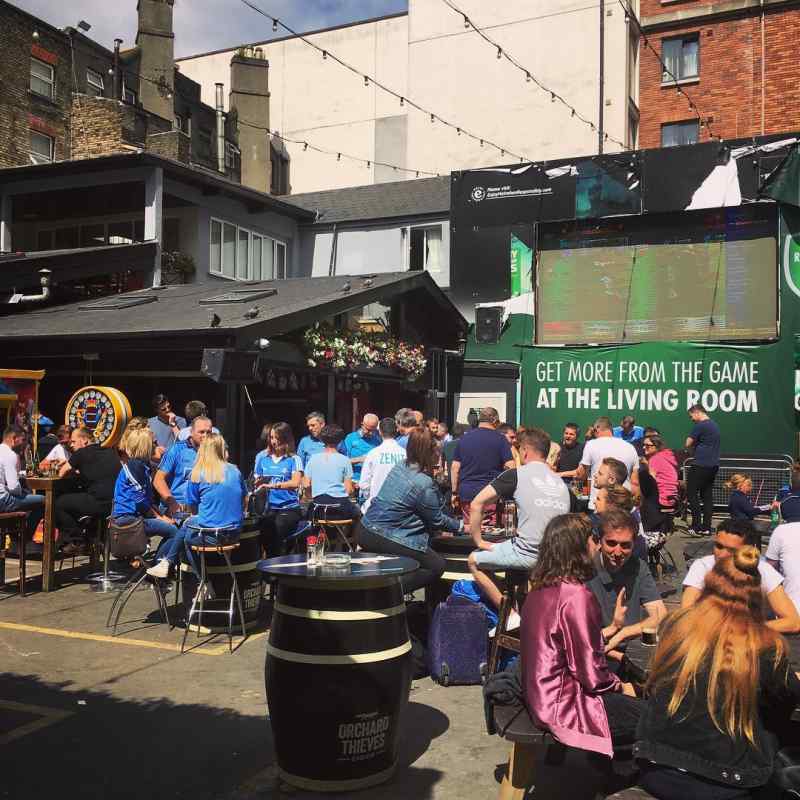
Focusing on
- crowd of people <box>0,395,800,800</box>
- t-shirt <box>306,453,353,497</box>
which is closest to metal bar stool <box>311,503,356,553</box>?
crowd of people <box>0,395,800,800</box>

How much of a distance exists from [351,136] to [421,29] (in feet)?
18.3

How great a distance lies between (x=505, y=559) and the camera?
621 cm

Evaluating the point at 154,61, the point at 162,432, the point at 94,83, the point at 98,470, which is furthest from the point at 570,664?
the point at 154,61

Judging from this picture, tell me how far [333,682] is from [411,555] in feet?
7.39

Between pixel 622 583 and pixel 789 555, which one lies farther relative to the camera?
pixel 789 555

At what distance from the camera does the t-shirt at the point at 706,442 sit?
46.5ft

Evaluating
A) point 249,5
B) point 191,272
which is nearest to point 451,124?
point 191,272

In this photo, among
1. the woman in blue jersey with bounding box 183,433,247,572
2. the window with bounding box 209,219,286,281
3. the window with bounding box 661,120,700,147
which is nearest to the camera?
the woman in blue jersey with bounding box 183,433,247,572

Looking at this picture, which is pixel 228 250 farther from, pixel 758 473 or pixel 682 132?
pixel 682 132

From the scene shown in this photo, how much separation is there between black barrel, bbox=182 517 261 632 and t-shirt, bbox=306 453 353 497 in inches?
65.7

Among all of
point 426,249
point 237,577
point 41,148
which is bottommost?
point 237,577

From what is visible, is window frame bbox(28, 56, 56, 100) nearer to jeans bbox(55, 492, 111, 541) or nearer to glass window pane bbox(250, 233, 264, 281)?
glass window pane bbox(250, 233, 264, 281)

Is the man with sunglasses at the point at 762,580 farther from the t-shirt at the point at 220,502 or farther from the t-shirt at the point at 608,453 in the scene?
the t-shirt at the point at 608,453

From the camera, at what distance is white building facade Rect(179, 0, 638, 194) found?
3014 centimetres
